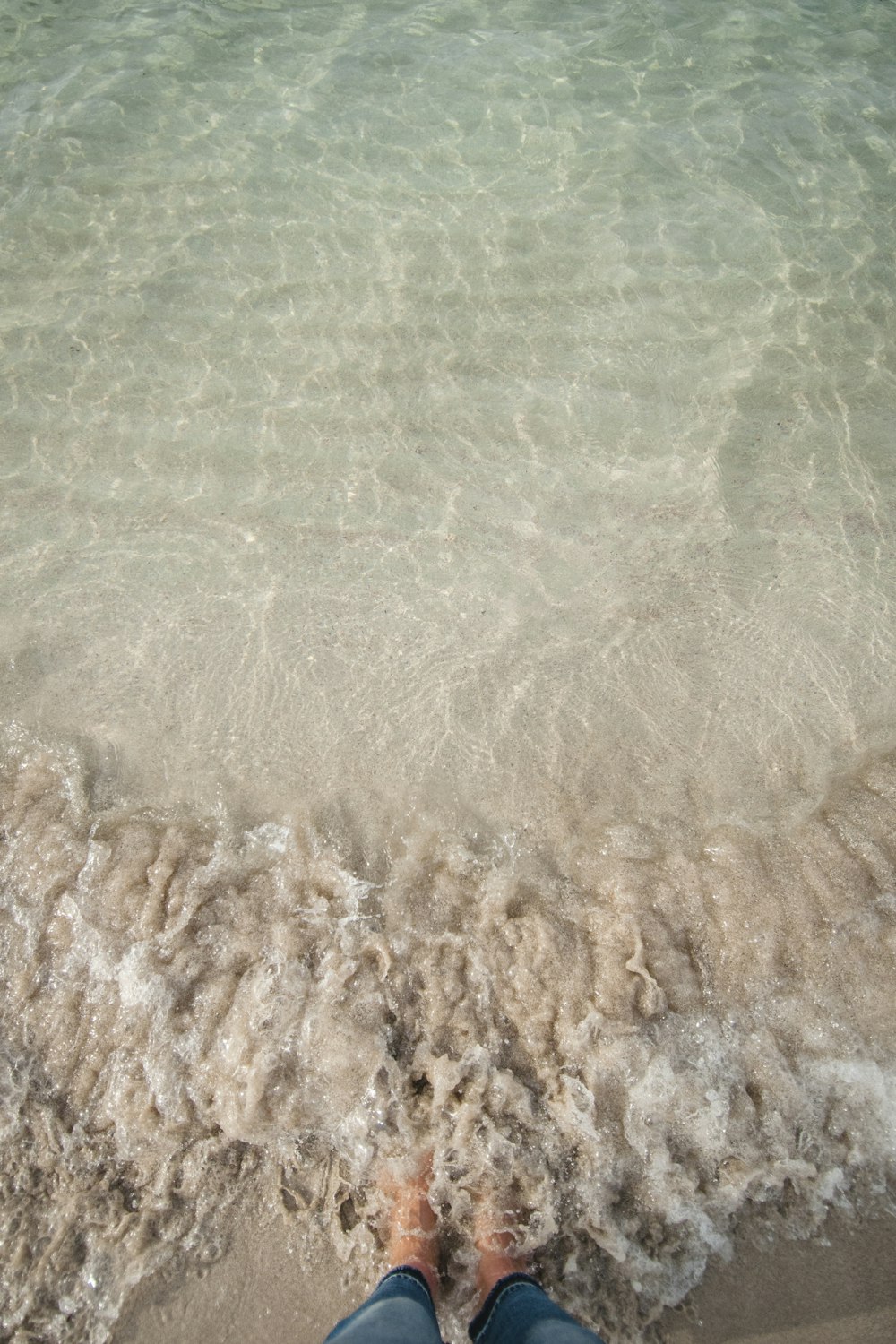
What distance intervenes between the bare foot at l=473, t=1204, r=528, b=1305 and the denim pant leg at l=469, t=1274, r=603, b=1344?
0.18 ft

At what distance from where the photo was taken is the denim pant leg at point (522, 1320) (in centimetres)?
191

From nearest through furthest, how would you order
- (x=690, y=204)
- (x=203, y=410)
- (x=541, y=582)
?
1. (x=541, y=582)
2. (x=203, y=410)
3. (x=690, y=204)

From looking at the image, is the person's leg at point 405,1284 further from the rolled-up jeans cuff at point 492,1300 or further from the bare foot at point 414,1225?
the rolled-up jeans cuff at point 492,1300

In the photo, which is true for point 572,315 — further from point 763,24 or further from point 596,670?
point 763,24

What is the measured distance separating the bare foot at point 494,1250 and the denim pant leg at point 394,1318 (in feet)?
0.67

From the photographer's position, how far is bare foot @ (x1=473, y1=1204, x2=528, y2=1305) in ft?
7.39

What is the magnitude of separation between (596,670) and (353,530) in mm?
1339

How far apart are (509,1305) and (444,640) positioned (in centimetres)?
227

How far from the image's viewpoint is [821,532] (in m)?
3.84

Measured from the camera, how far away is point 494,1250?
2303 millimetres

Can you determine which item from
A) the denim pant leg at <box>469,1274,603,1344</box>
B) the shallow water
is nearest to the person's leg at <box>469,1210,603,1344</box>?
the denim pant leg at <box>469,1274,603,1344</box>

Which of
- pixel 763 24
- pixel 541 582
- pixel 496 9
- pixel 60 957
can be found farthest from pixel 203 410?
pixel 763 24

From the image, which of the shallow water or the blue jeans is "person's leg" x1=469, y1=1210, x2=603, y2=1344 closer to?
the blue jeans

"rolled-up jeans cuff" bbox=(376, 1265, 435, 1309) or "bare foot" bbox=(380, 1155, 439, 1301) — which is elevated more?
"rolled-up jeans cuff" bbox=(376, 1265, 435, 1309)
